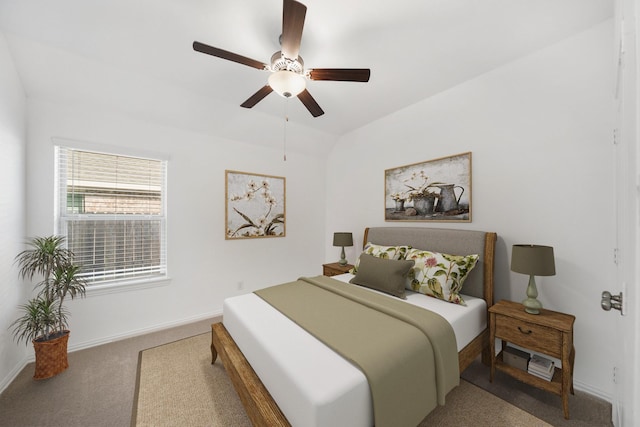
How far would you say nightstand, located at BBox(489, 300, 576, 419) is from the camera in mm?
1725

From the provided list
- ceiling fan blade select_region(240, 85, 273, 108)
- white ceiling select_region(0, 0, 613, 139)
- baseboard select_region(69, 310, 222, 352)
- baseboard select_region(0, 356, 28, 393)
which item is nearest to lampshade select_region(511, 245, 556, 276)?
white ceiling select_region(0, 0, 613, 139)

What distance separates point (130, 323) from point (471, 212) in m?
4.15

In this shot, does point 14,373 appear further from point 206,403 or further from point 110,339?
point 206,403

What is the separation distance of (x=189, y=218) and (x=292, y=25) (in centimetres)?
274

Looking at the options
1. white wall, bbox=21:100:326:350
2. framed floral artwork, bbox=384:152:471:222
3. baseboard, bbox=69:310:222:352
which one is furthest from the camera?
framed floral artwork, bbox=384:152:471:222

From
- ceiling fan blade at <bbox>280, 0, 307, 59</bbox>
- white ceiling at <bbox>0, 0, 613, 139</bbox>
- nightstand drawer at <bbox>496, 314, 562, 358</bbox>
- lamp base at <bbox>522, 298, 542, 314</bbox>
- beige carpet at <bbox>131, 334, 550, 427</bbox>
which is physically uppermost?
white ceiling at <bbox>0, 0, 613, 139</bbox>

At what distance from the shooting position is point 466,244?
2541mm

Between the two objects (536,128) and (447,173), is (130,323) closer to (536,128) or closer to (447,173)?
(447,173)

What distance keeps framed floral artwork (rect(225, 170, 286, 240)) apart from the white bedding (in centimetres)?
184

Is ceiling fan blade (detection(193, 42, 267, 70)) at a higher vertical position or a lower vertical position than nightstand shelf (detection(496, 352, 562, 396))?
higher

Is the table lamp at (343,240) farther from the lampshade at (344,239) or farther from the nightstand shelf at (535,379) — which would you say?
the nightstand shelf at (535,379)

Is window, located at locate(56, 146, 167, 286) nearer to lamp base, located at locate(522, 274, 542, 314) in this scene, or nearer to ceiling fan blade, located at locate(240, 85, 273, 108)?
ceiling fan blade, located at locate(240, 85, 273, 108)

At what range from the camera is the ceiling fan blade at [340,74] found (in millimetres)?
1837

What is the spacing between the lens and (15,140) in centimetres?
219
